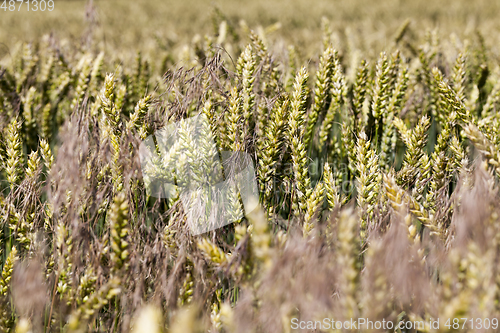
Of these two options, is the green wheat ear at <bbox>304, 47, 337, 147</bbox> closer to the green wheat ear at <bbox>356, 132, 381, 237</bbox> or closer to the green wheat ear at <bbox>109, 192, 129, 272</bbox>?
the green wheat ear at <bbox>356, 132, 381, 237</bbox>

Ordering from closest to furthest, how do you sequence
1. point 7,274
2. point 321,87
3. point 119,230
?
point 119,230 → point 7,274 → point 321,87

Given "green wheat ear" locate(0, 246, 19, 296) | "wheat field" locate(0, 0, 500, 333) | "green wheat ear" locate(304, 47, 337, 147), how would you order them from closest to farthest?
"wheat field" locate(0, 0, 500, 333) → "green wheat ear" locate(0, 246, 19, 296) → "green wheat ear" locate(304, 47, 337, 147)

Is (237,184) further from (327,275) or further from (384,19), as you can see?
(384,19)

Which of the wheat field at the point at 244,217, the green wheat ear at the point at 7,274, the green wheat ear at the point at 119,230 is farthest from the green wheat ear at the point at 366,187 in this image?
the green wheat ear at the point at 7,274

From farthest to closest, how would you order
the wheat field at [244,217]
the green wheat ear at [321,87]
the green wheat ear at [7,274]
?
the green wheat ear at [321,87]
the green wheat ear at [7,274]
the wheat field at [244,217]

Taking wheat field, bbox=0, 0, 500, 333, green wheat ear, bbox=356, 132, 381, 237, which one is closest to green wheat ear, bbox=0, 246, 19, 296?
wheat field, bbox=0, 0, 500, 333

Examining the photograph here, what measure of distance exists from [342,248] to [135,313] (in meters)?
0.40

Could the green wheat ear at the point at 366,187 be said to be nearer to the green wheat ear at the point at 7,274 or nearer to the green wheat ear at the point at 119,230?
the green wheat ear at the point at 119,230

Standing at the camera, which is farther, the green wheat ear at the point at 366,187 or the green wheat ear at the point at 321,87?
the green wheat ear at the point at 321,87

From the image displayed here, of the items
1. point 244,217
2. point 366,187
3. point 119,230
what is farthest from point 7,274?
point 366,187

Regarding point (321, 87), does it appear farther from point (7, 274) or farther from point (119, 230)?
point (7, 274)

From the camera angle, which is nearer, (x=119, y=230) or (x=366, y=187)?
(x=119, y=230)

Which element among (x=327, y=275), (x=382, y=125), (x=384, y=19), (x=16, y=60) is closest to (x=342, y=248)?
(x=327, y=275)

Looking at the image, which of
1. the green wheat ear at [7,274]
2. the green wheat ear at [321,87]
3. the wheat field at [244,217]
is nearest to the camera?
the wheat field at [244,217]
